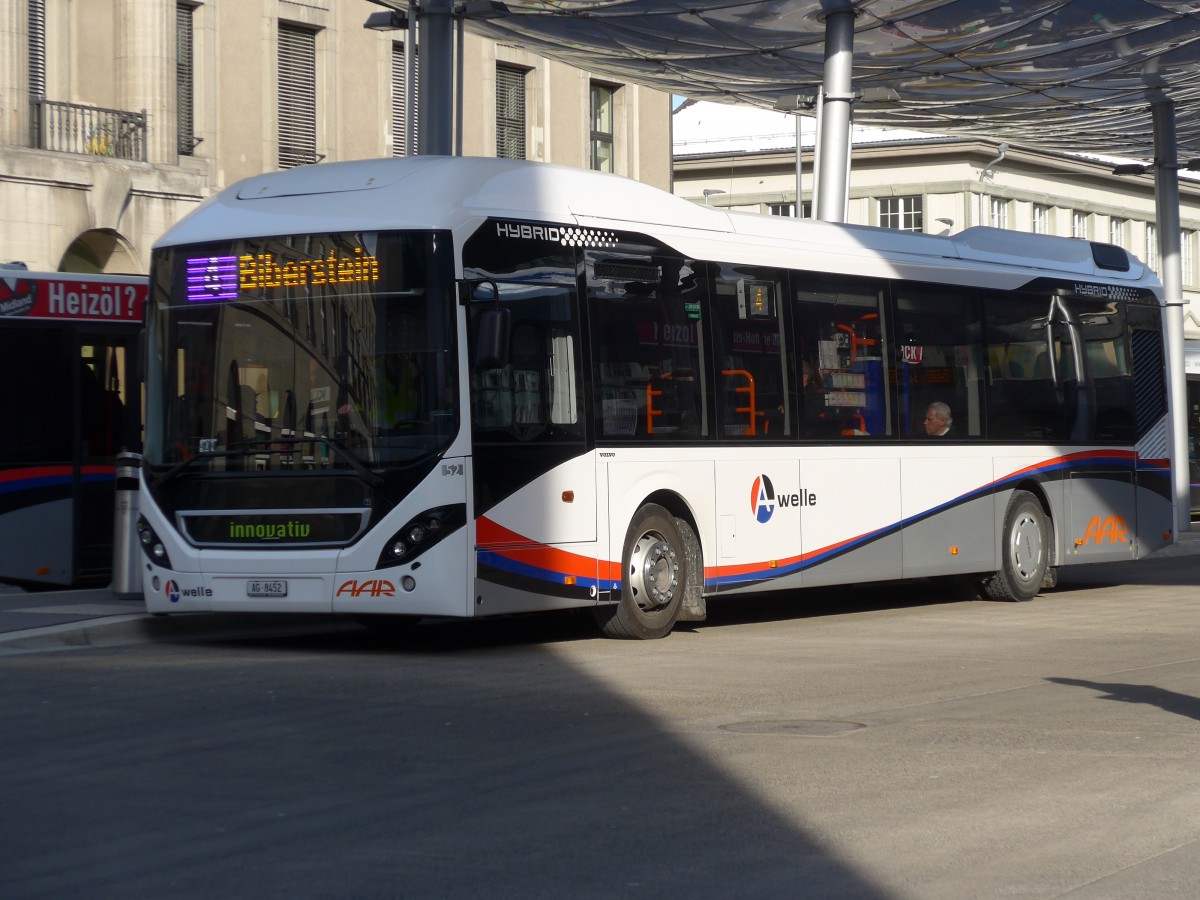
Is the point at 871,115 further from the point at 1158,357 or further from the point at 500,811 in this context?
the point at 500,811

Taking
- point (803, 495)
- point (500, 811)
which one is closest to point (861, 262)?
point (803, 495)

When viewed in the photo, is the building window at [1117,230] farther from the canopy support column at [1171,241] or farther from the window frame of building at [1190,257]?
the canopy support column at [1171,241]

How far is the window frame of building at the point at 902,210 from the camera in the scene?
69.3m

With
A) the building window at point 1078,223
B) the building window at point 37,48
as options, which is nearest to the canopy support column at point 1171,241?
the building window at point 37,48

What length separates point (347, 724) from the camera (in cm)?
959

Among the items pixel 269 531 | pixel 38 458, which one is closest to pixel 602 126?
pixel 38 458

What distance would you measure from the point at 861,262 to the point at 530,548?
5.31 metres

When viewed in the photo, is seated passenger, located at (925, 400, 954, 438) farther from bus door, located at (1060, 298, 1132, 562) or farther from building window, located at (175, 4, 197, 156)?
building window, located at (175, 4, 197, 156)

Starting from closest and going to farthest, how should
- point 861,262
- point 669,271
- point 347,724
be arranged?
1. point 347,724
2. point 669,271
3. point 861,262

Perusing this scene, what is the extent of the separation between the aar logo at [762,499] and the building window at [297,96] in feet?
70.3

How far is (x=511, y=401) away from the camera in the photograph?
1323 cm

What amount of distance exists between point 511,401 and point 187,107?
21.8 m

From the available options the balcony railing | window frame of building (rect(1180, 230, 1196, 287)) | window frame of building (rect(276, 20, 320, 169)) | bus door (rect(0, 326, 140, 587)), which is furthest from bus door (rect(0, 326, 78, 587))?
window frame of building (rect(1180, 230, 1196, 287))

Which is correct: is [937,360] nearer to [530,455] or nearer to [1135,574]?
[530,455]
